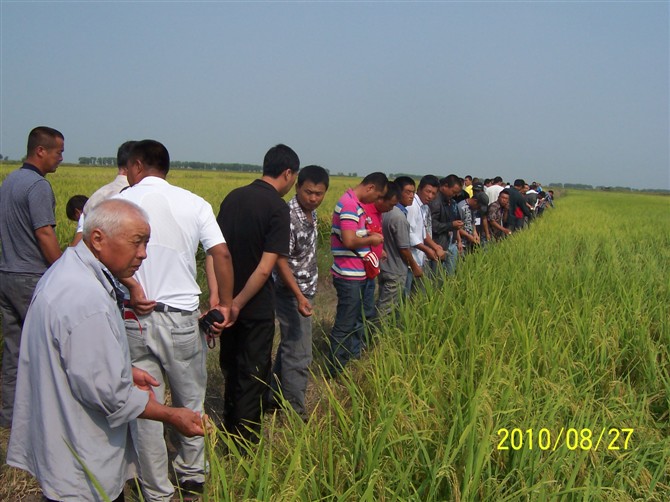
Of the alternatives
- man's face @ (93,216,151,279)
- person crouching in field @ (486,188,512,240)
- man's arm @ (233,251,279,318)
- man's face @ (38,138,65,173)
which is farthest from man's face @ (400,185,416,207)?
person crouching in field @ (486,188,512,240)

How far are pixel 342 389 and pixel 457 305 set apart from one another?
3.79ft

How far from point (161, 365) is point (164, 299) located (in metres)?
0.33

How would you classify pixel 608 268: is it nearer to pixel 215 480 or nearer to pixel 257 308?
pixel 257 308

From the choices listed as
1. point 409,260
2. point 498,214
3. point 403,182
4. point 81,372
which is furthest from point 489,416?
point 498,214

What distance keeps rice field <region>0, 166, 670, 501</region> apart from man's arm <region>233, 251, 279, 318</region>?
681mm

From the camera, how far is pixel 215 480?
1516mm

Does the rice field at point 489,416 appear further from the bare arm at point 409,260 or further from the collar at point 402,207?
the collar at point 402,207

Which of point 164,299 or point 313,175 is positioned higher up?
point 313,175

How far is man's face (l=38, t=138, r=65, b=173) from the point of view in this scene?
3205 mm

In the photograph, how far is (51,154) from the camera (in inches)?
127

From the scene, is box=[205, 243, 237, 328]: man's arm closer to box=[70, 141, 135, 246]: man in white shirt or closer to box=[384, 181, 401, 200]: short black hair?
box=[70, 141, 135, 246]: man in white shirt

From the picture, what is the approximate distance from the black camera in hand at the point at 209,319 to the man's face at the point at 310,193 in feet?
3.73

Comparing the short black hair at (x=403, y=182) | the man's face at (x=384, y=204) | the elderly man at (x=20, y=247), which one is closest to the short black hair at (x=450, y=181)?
the short black hair at (x=403, y=182)

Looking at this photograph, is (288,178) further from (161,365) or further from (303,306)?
(161,365)
